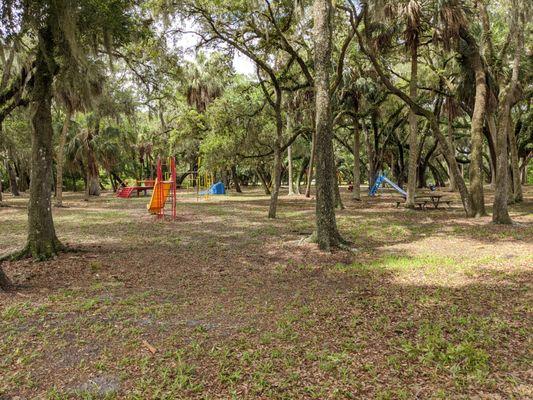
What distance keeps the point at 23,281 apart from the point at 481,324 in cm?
625

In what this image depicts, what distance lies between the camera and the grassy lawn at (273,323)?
318cm

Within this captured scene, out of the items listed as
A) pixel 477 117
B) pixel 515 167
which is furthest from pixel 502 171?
pixel 515 167

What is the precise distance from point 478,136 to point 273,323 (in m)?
10.4

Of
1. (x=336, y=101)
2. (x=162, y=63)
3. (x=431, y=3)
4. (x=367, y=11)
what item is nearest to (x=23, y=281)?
(x=162, y=63)

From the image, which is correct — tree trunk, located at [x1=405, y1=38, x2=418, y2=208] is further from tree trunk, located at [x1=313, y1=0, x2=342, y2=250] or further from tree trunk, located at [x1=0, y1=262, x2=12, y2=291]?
tree trunk, located at [x1=0, y1=262, x2=12, y2=291]

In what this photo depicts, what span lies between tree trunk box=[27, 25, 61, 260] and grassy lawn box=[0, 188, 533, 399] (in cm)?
50

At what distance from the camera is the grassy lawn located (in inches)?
125

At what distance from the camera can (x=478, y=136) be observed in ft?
38.9

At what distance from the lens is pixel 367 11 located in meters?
10.6

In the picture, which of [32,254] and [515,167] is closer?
[32,254]

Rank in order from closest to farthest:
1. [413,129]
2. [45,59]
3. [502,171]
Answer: [45,59]
[502,171]
[413,129]

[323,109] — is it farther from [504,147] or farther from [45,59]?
[504,147]

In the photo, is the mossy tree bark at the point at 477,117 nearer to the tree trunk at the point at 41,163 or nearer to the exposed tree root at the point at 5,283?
the tree trunk at the point at 41,163

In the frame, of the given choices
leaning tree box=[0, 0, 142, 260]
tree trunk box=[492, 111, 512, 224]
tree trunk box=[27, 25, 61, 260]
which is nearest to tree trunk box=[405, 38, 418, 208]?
tree trunk box=[492, 111, 512, 224]
